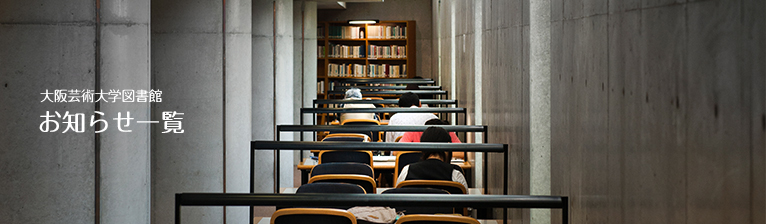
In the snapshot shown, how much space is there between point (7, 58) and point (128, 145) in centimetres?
67

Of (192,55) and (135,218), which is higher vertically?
(192,55)

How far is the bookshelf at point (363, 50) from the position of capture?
1476cm

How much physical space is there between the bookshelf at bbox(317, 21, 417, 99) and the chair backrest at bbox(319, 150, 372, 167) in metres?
8.85

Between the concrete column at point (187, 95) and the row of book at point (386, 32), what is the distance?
989 centimetres

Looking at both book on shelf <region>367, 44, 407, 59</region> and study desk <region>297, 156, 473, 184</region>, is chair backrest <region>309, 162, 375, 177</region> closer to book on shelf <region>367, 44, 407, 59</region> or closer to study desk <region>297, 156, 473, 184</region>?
study desk <region>297, 156, 473, 184</region>

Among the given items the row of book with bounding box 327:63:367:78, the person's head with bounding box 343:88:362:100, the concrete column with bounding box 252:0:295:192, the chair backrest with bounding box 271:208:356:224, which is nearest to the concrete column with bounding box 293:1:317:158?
the person's head with bounding box 343:88:362:100

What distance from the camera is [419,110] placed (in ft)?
19.7

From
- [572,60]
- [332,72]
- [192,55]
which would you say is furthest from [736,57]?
[332,72]

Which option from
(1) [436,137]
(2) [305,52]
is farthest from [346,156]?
(2) [305,52]

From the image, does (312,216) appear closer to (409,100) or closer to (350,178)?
(350,178)

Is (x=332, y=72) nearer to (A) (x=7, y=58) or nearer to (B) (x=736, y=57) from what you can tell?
(A) (x=7, y=58)

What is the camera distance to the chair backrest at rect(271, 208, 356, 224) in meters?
3.22

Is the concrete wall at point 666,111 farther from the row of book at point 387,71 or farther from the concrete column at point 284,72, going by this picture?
the row of book at point 387,71

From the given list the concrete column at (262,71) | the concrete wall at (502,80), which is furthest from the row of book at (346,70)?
the concrete wall at (502,80)
